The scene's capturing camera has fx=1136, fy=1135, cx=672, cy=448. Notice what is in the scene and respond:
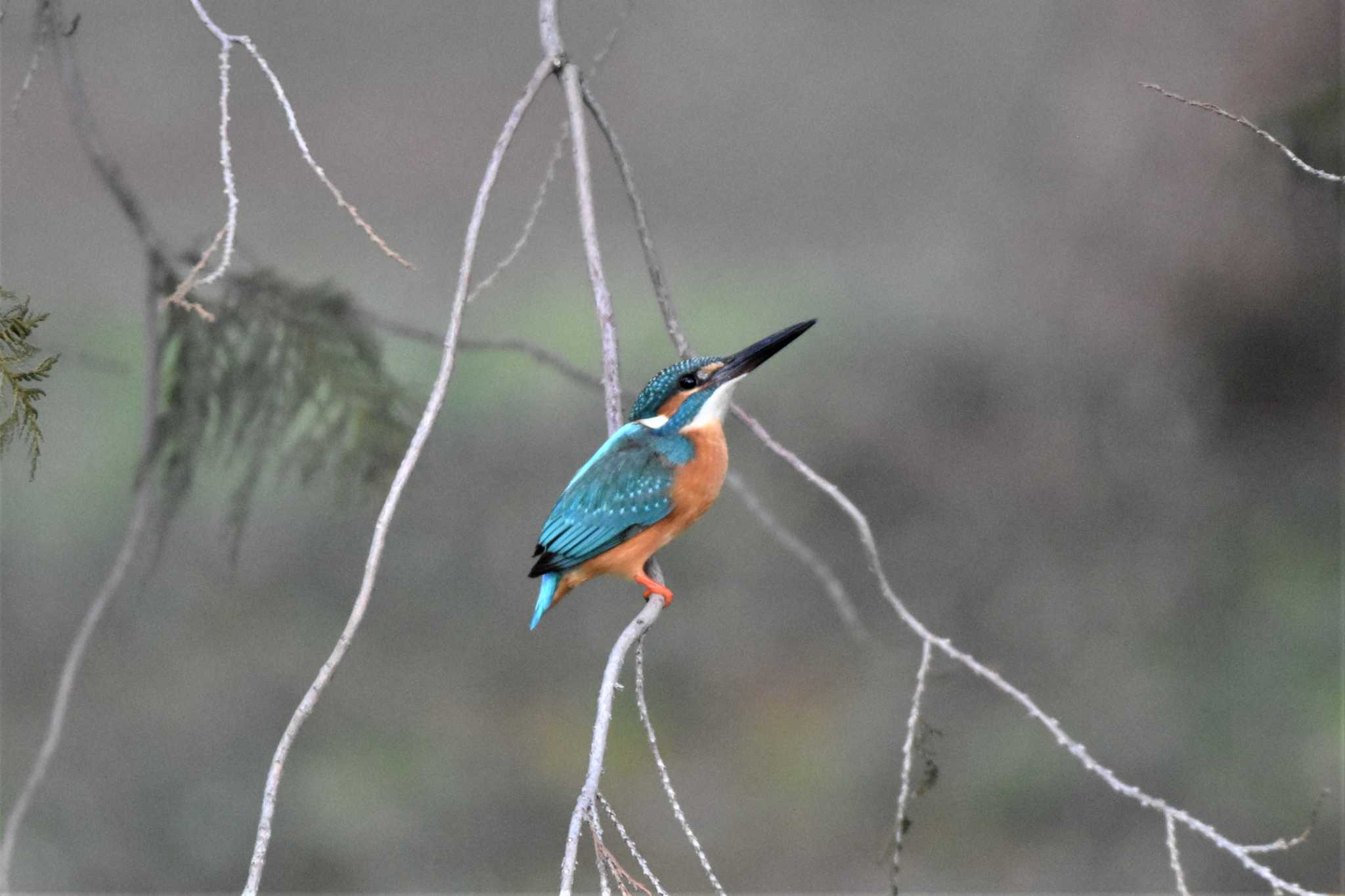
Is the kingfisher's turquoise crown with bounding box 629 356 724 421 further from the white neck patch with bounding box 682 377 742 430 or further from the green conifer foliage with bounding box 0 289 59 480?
the green conifer foliage with bounding box 0 289 59 480

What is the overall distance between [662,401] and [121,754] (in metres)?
1.57

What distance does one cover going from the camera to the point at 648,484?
68cm

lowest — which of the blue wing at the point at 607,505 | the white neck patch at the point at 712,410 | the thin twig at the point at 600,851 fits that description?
the thin twig at the point at 600,851

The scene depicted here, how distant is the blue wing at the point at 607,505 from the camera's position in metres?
0.67

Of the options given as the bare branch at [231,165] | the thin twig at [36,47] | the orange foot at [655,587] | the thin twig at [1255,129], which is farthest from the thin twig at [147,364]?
the thin twig at [1255,129]

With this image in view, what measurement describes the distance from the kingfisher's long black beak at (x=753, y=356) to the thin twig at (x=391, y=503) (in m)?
0.16

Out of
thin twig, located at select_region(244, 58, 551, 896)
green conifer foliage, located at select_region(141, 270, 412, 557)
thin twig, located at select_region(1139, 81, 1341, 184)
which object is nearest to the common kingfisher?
thin twig, located at select_region(244, 58, 551, 896)

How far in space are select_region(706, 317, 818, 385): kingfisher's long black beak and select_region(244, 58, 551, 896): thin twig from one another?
0.52 ft

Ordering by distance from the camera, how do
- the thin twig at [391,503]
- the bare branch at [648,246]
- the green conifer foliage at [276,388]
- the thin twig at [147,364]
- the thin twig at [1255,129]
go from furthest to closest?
the green conifer foliage at [276,388], the thin twig at [147,364], the bare branch at [648,246], the thin twig at [1255,129], the thin twig at [391,503]

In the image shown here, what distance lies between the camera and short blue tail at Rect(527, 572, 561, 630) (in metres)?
0.70

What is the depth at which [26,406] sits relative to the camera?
576mm

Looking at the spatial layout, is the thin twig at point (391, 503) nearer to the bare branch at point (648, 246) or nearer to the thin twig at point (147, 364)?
the bare branch at point (648, 246)

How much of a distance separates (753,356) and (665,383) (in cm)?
7

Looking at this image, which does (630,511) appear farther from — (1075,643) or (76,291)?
(76,291)
